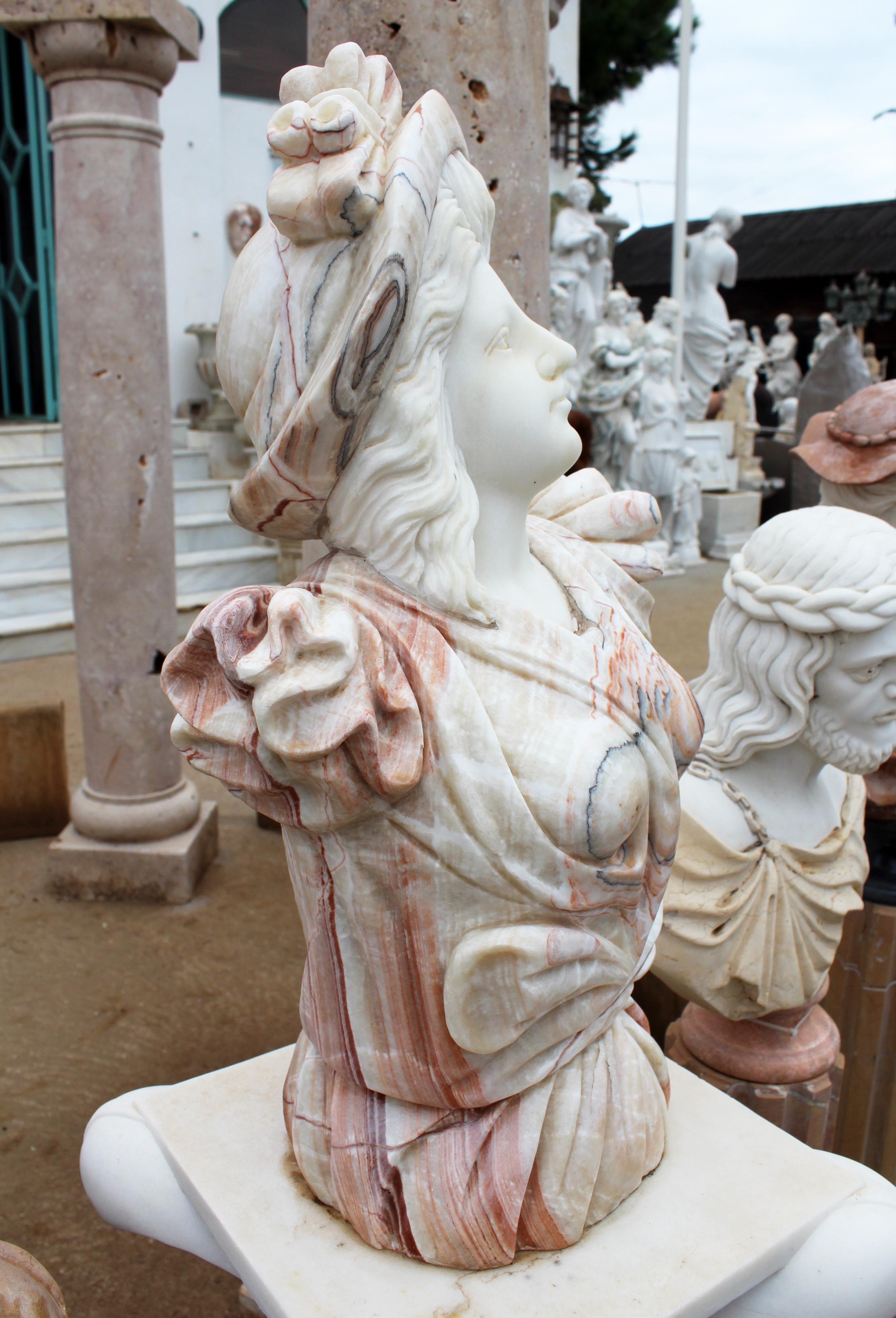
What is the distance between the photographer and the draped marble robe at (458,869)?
1.09m

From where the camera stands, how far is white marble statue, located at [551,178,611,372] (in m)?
9.88

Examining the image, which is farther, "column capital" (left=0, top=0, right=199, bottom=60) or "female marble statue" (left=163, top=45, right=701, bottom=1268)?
"column capital" (left=0, top=0, right=199, bottom=60)

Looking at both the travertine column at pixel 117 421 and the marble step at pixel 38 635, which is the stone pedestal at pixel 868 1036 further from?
the marble step at pixel 38 635

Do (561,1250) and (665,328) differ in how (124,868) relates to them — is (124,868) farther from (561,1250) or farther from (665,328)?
(665,328)

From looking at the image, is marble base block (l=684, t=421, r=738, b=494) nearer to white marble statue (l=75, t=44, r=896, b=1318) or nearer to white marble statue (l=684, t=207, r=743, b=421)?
white marble statue (l=684, t=207, r=743, b=421)

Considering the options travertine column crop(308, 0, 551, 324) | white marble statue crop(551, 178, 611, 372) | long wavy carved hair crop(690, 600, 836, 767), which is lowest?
long wavy carved hair crop(690, 600, 836, 767)

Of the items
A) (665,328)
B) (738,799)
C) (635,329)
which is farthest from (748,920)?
(665,328)

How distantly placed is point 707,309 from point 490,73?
10.5 metres

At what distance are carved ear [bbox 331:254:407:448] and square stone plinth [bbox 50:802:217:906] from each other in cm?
249

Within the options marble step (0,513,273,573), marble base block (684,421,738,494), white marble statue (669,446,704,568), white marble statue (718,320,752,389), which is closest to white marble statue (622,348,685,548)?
white marble statue (669,446,704,568)

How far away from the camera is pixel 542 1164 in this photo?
1.31m

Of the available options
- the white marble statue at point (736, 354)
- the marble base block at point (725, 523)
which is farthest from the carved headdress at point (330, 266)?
the white marble statue at point (736, 354)

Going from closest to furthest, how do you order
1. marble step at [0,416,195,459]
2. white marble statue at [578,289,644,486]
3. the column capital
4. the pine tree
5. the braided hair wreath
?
the braided hair wreath → the column capital → marble step at [0,416,195,459] → white marble statue at [578,289,644,486] → the pine tree

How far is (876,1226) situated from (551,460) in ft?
3.49
